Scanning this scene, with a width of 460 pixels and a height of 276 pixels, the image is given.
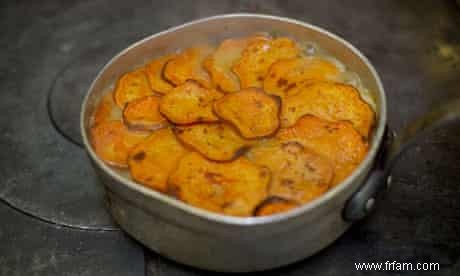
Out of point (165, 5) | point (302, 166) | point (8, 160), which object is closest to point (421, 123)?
point (302, 166)

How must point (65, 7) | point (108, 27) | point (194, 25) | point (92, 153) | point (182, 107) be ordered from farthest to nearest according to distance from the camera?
1. point (65, 7)
2. point (108, 27)
3. point (194, 25)
4. point (182, 107)
5. point (92, 153)

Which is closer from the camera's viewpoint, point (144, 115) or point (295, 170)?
point (295, 170)

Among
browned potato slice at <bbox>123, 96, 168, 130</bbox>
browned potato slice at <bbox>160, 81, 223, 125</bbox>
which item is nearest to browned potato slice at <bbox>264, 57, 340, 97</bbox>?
browned potato slice at <bbox>160, 81, 223, 125</bbox>


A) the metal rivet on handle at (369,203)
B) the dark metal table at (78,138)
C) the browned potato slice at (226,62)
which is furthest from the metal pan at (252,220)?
the browned potato slice at (226,62)

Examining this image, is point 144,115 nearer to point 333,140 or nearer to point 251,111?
point 251,111

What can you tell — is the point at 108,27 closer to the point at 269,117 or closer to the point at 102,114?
the point at 102,114

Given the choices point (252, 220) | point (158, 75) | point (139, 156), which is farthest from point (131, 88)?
point (252, 220)

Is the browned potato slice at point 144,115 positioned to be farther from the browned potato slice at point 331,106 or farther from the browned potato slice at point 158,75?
the browned potato slice at point 331,106
